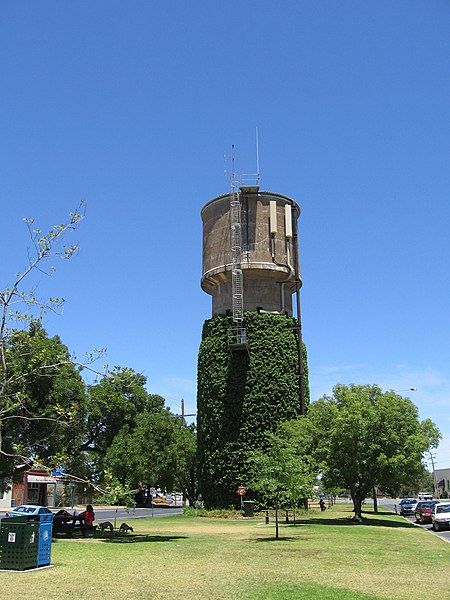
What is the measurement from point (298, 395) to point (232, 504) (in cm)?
806

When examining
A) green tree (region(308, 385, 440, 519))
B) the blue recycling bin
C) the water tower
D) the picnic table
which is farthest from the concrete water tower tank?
the blue recycling bin

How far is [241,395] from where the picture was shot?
41594mm

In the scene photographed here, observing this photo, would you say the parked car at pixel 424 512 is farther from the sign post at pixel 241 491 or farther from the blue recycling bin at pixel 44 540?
the blue recycling bin at pixel 44 540

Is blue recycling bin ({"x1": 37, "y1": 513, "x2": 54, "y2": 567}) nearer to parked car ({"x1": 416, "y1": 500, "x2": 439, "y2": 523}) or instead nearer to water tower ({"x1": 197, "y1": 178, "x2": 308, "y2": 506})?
water tower ({"x1": 197, "y1": 178, "x2": 308, "y2": 506})

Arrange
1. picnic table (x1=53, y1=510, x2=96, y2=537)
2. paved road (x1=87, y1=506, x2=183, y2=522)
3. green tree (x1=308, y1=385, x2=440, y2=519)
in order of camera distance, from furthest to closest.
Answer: paved road (x1=87, y1=506, x2=183, y2=522) → green tree (x1=308, y1=385, x2=440, y2=519) → picnic table (x1=53, y1=510, x2=96, y2=537)

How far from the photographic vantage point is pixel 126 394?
4312 cm

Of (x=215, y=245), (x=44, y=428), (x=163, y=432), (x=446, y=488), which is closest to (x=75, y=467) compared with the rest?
(x=44, y=428)

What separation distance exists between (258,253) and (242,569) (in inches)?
1196

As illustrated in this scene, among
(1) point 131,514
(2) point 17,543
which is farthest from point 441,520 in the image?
(1) point 131,514

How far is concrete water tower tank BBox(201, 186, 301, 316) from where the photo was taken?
143 ft

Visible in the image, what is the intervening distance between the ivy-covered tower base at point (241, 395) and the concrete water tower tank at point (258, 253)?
148 centimetres

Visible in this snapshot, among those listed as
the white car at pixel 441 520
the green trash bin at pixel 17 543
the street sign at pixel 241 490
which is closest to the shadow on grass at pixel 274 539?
the green trash bin at pixel 17 543

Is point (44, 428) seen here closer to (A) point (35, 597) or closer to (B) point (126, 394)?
(B) point (126, 394)

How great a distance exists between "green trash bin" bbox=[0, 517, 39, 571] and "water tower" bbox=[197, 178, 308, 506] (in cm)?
2682
